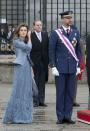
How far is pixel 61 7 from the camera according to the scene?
21.0 m

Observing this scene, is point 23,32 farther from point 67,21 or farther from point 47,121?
point 47,121

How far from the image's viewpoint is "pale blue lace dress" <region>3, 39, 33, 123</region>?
11.6 m

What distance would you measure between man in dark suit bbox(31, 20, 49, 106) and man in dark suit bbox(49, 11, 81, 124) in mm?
2788

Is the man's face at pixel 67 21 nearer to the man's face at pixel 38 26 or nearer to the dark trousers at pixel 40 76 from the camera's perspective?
the man's face at pixel 38 26

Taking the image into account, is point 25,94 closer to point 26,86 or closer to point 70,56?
point 26,86

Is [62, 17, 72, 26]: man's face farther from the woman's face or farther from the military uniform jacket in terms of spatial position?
the woman's face

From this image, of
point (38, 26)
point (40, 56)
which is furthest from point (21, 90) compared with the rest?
point (38, 26)

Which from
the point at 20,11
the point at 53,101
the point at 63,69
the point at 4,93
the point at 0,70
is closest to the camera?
the point at 63,69

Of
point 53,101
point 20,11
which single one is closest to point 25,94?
point 53,101

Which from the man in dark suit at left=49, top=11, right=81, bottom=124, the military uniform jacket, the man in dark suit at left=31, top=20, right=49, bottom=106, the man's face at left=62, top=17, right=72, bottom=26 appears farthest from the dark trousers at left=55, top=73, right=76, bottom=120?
the man in dark suit at left=31, top=20, right=49, bottom=106

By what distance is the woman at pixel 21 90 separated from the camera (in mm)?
11641

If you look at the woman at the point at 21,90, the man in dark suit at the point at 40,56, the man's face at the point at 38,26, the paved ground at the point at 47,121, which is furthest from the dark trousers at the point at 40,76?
the woman at the point at 21,90

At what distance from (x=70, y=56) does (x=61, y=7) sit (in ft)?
31.5

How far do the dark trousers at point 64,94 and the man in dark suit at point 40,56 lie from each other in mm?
2783
